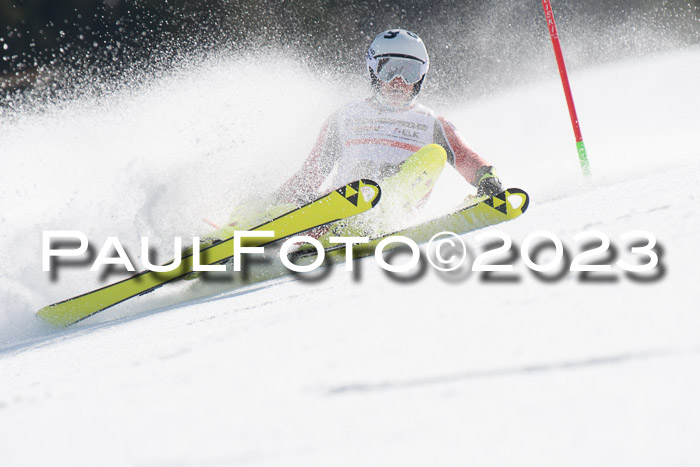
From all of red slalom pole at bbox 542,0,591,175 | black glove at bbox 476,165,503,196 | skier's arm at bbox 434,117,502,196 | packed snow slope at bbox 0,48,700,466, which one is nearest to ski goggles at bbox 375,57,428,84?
skier's arm at bbox 434,117,502,196

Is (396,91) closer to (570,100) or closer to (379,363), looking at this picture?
(570,100)

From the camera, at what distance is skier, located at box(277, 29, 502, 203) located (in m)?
3.74

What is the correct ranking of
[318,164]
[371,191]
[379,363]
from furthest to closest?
[318,164] < [371,191] < [379,363]

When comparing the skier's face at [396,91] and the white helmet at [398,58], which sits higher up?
the white helmet at [398,58]

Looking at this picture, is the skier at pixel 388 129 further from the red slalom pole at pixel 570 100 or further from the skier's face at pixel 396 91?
the red slalom pole at pixel 570 100

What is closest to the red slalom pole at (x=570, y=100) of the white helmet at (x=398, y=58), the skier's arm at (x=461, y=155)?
the skier's arm at (x=461, y=155)

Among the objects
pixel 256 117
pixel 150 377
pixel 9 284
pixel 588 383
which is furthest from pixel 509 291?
pixel 256 117

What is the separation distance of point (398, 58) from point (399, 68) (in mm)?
56

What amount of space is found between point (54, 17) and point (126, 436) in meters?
11.3

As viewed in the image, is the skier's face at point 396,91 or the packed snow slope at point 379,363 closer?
the packed snow slope at point 379,363

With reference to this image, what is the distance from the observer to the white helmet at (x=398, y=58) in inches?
146

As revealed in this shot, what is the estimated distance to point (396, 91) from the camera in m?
3.80

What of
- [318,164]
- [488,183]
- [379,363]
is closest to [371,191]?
[488,183]

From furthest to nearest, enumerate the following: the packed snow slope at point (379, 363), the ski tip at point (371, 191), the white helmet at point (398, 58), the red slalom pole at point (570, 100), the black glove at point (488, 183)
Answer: the red slalom pole at point (570, 100)
the white helmet at point (398, 58)
the black glove at point (488, 183)
the ski tip at point (371, 191)
the packed snow slope at point (379, 363)
